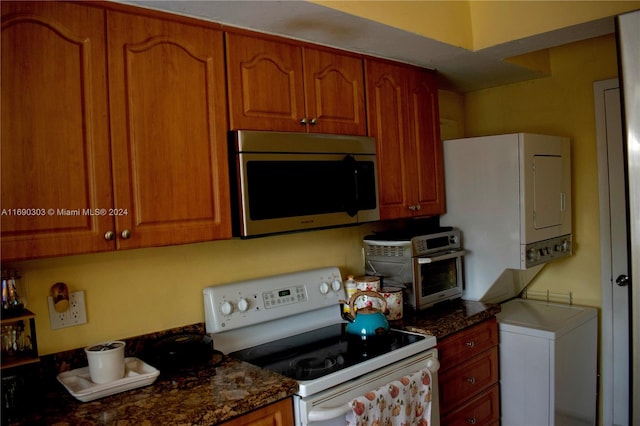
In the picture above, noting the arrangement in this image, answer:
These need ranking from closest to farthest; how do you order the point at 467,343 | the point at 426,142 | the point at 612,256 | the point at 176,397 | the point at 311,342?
the point at 176,397, the point at 311,342, the point at 467,343, the point at 426,142, the point at 612,256

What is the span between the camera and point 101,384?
1574 mm

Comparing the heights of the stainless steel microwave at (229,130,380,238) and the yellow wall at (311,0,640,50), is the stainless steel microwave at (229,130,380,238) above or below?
below

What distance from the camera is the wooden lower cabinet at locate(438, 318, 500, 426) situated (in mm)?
2273

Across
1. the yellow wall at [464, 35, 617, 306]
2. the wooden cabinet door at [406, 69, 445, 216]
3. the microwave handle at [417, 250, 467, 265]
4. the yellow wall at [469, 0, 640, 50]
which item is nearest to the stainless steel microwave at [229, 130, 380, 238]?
the microwave handle at [417, 250, 467, 265]

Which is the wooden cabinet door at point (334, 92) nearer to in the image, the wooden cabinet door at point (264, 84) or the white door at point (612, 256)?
the wooden cabinet door at point (264, 84)

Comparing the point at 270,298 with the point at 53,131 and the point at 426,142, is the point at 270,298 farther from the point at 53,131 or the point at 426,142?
the point at 426,142

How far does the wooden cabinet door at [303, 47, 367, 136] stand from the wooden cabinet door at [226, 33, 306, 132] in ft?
0.19

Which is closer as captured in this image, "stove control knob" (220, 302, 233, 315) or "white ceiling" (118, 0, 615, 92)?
"white ceiling" (118, 0, 615, 92)

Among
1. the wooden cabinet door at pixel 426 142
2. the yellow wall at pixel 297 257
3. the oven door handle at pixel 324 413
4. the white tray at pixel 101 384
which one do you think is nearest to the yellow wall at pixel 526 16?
the yellow wall at pixel 297 257

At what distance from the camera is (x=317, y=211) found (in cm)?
206

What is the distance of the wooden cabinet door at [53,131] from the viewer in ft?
4.42

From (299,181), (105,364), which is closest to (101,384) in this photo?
(105,364)

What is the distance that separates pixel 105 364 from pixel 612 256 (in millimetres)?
Result: 2785

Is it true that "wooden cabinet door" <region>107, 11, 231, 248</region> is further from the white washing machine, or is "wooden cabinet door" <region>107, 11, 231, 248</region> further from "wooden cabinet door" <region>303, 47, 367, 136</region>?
the white washing machine
